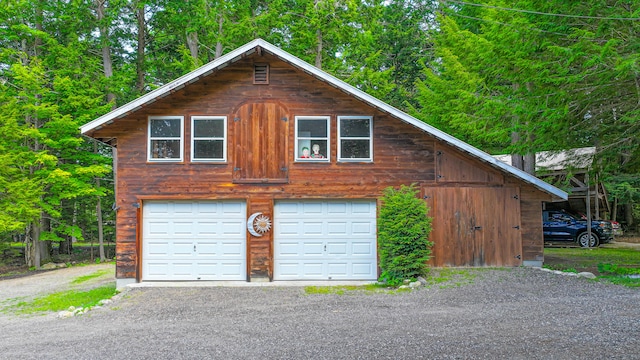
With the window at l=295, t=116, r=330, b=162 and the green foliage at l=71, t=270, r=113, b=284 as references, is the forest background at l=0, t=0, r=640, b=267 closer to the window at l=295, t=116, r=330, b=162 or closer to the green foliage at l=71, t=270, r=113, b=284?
the green foliage at l=71, t=270, r=113, b=284

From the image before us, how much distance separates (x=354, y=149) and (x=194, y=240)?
5182 mm

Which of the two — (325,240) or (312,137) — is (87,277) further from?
(312,137)

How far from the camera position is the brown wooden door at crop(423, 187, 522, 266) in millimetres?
12578

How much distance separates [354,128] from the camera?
12.5m

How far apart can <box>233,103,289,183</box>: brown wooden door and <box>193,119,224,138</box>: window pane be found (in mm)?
474

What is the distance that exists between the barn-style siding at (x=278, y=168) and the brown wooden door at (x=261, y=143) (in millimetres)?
28

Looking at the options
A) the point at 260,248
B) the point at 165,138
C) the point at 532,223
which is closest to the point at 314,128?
the point at 260,248

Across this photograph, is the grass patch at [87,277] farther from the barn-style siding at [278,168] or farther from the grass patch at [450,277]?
the grass patch at [450,277]

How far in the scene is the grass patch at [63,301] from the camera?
10.3m

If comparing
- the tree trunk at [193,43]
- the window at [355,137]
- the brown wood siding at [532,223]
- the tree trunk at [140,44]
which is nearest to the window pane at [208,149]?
the window at [355,137]

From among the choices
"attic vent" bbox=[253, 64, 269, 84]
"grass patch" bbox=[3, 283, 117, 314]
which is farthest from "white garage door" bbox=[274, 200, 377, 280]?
"grass patch" bbox=[3, 283, 117, 314]

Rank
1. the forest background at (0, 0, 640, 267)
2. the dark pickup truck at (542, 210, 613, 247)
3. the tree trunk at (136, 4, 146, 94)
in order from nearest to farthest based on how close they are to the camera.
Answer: the forest background at (0, 0, 640, 267) → the dark pickup truck at (542, 210, 613, 247) → the tree trunk at (136, 4, 146, 94)

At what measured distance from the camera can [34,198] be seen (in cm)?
1733

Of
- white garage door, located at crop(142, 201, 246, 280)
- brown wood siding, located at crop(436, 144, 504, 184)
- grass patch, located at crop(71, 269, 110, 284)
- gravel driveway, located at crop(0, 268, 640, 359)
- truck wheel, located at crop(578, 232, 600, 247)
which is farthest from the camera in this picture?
truck wheel, located at crop(578, 232, 600, 247)
